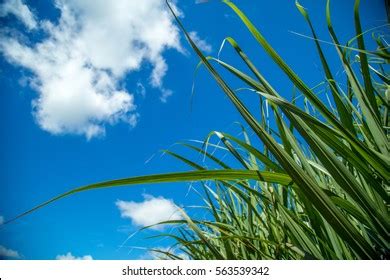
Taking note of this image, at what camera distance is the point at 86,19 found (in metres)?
2.97

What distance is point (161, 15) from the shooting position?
205cm

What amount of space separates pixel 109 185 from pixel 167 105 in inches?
131

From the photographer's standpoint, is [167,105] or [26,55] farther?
[167,105]
